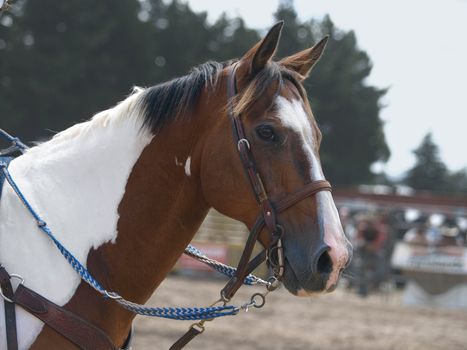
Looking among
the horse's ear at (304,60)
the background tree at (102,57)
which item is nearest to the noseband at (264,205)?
the horse's ear at (304,60)

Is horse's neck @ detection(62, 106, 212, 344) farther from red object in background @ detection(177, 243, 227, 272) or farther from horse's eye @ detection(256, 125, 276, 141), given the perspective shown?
red object in background @ detection(177, 243, 227, 272)

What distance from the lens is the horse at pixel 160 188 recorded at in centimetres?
251

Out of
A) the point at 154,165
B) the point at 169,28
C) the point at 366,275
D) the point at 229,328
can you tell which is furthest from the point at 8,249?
the point at 169,28

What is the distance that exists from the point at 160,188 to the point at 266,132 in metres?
0.53

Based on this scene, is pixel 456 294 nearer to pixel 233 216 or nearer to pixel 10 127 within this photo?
pixel 233 216

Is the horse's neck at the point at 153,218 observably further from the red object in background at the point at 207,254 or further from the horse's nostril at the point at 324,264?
the red object in background at the point at 207,254

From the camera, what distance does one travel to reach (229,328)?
947cm

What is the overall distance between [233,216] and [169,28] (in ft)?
93.4

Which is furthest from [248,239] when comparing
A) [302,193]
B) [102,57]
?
[102,57]

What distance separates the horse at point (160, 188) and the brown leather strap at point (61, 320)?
0.03 m

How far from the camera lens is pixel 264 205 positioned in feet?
8.43

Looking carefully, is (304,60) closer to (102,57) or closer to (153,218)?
(153,218)

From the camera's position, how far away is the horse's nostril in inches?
95.6

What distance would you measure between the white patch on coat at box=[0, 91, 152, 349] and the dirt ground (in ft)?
17.6
